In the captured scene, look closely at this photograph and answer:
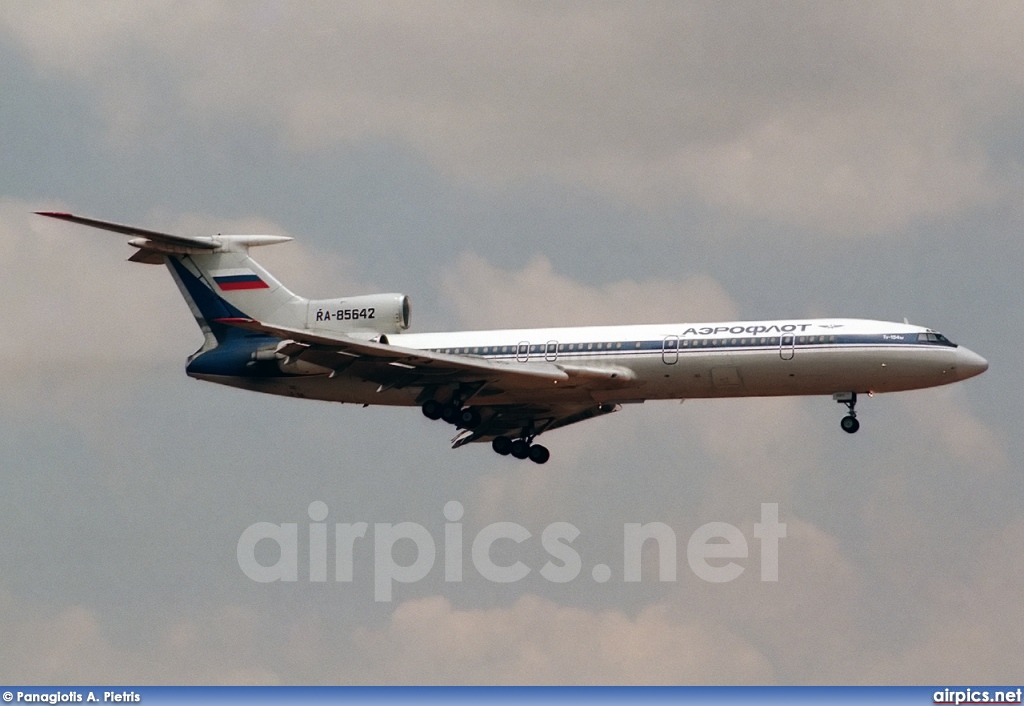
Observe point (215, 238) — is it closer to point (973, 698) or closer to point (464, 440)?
point (464, 440)

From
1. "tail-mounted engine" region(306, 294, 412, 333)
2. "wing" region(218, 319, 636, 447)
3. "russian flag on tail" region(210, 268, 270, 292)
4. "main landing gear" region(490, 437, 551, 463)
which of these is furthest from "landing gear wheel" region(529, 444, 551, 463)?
"russian flag on tail" region(210, 268, 270, 292)

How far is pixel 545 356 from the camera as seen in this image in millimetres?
51000

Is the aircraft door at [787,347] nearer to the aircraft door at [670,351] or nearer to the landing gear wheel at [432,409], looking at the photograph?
the aircraft door at [670,351]

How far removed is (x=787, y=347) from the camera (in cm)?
4866

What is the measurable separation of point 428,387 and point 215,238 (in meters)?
8.95

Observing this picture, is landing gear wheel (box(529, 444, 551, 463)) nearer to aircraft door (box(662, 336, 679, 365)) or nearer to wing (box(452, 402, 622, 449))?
wing (box(452, 402, 622, 449))

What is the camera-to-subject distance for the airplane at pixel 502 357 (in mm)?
48750

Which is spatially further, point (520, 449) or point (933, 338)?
point (520, 449)

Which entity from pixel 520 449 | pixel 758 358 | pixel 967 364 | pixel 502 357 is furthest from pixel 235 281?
pixel 967 364

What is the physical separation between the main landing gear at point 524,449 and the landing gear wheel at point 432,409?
4.77 meters

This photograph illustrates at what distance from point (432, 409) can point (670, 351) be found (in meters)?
7.90

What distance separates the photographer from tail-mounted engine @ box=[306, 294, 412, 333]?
5266cm

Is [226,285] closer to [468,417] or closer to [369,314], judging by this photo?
[369,314]

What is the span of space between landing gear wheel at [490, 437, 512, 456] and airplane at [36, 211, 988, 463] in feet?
0.15
